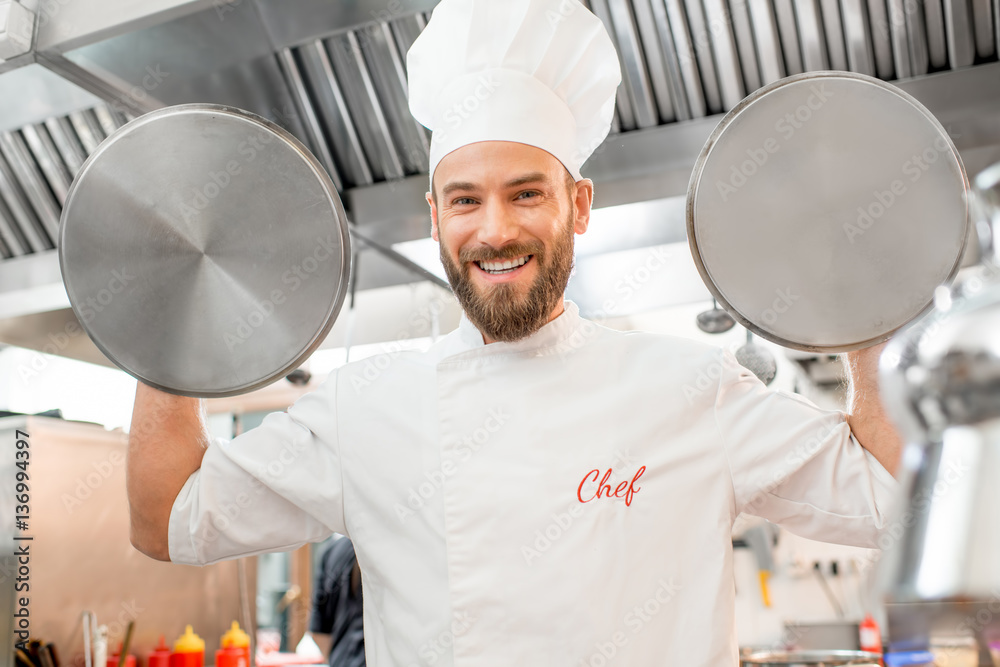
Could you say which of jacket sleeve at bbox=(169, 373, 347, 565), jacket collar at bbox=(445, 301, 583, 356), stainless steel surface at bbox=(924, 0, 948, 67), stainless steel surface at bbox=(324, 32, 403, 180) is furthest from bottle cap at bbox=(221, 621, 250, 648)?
stainless steel surface at bbox=(924, 0, 948, 67)

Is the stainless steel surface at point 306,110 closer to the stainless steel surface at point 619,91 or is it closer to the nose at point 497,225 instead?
the stainless steel surface at point 619,91

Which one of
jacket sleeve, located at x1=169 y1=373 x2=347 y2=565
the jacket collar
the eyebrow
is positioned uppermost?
the eyebrow

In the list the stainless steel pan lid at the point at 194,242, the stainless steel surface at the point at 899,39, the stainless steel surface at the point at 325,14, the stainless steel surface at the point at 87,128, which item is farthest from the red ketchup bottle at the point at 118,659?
the stainless steel surface at the point at 899,39

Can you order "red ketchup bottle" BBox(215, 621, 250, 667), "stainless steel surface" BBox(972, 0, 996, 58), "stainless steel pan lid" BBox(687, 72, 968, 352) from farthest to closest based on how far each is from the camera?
1. "red ketchup bottle" BBox(215, 621, 250, 667)
2. "stainless steel surface" BBox(972, 0, 996, 58)
3. "stainless steel pan lid" BBox(687, 72, 968, 352)

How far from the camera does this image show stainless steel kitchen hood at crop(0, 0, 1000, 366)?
1.31 m

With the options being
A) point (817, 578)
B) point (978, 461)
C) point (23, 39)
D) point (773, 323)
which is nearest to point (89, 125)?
point (23, 39)

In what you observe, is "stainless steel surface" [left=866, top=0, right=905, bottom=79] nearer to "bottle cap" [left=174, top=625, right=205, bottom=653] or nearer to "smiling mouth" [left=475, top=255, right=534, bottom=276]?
"smiling mouth" [left=475, top=255, right=534, bottom=276]

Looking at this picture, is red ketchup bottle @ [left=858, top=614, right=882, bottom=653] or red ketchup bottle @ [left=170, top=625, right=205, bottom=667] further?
red ketchup bottle @ [left=858, top=614, right=882, bottom=653]

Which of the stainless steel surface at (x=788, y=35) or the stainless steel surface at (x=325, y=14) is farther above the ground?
the stainless steel surface at (x=325, y=14)

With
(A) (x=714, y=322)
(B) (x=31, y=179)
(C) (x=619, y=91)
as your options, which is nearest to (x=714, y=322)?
(A) (x=714, y=322)

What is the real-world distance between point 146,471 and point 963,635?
40.4 inches

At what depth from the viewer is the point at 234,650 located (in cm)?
330

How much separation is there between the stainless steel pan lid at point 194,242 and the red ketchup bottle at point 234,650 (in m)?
2.63

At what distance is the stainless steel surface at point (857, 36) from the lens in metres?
1.43
